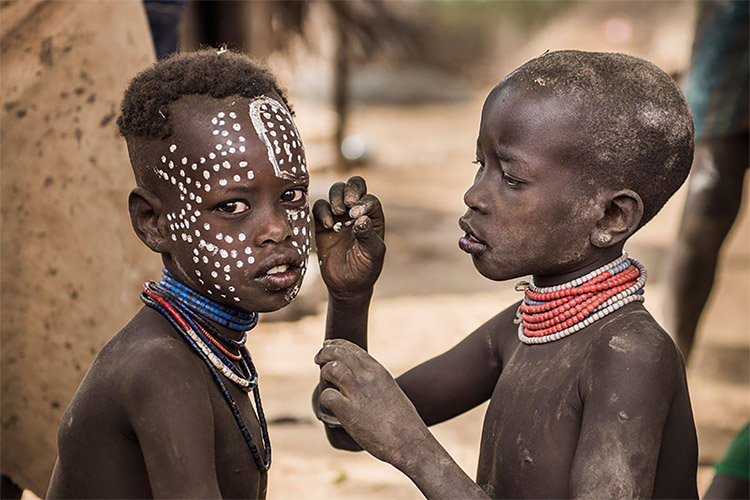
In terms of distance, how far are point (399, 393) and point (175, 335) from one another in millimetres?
531

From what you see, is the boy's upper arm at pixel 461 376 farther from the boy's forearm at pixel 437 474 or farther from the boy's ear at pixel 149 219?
the boy's ear at pixel 149 219

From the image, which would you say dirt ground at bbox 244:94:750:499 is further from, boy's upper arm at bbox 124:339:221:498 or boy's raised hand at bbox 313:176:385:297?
boy's upper arm at bbox 124:339:221:498

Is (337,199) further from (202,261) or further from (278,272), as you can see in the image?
(202,261)

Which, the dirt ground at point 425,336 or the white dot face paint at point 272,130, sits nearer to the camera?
the white dot face paint at point 272,130

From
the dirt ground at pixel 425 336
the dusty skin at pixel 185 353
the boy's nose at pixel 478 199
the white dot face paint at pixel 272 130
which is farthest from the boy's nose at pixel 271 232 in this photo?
the dirt ground at pixel 425 336

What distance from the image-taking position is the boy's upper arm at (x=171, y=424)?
1869 millimetres

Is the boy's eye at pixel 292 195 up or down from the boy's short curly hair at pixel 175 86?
down

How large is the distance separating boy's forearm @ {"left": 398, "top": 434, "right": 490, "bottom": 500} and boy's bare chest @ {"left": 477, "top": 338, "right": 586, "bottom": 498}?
7.5 inches

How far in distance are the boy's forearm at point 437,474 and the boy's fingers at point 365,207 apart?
1.95ft

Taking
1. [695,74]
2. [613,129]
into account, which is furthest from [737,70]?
[613,129]

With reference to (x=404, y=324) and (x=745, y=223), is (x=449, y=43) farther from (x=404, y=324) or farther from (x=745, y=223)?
(x=404, y=324)

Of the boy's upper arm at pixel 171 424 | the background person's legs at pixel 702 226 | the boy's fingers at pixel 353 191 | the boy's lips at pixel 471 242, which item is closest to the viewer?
the boy's upper arm at pixel 171 424

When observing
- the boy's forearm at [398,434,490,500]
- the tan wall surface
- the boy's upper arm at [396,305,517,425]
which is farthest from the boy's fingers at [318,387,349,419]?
the tan wall surface

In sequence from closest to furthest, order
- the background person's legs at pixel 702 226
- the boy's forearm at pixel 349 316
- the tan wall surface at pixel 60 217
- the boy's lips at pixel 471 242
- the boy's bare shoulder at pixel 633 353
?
1. the boy's bare shoulder at pixel 633 353
2. the boy's lips at pixel 471 242
3. the boy's forearm at pixel 349 316
4. the tan wall surface at pixel 60 217
5. the background person's legs at pixel 702 226
